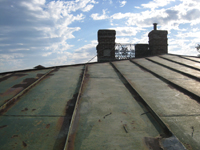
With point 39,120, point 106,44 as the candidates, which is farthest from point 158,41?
point 39,120

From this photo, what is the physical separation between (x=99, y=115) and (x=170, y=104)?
68.4 inches

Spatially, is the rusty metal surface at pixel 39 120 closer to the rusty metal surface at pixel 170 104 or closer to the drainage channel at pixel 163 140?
the drainage channel at pixel 163 140

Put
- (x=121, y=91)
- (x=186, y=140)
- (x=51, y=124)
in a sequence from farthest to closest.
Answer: (x=121, y=91) < (x=51, y=124) < (x=186, y=140)

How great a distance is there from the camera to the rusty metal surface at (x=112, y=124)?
7.43ft

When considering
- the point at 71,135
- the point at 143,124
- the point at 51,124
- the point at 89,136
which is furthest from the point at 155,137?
the point at 51,124

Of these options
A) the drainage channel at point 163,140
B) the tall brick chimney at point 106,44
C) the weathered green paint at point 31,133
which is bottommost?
the drainage channel at point 163,140

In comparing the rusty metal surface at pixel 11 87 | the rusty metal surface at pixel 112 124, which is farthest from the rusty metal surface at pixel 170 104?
the rusty metal surface at pixel 11 87

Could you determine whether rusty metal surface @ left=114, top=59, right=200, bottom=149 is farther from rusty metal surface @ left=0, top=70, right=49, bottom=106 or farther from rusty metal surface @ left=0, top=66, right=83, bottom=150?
rusty metal surface @ left=0, top=70, right=49, bottom=106

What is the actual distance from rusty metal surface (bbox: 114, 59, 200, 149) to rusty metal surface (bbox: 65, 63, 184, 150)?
A: 299mm

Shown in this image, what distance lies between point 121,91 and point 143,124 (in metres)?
1.56

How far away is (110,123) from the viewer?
2768mm

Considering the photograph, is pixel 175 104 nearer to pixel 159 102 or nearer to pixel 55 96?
pixel 159 102

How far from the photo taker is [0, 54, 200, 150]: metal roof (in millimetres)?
2289

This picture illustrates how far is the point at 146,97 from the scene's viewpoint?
3891 millimetres
